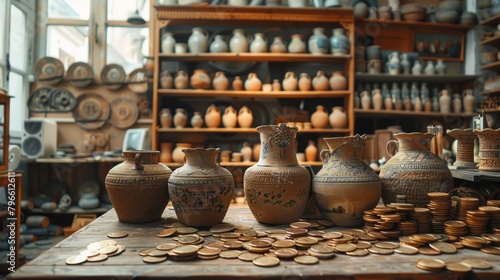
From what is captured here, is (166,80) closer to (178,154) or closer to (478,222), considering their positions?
(178,154)

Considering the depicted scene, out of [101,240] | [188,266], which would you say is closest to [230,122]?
[101,240]

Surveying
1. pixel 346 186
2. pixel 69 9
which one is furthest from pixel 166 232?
pixel 69 9

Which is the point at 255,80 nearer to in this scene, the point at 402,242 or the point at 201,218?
the point at 201,218

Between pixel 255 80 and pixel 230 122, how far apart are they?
0.57m

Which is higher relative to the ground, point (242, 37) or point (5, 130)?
point (242, 37)

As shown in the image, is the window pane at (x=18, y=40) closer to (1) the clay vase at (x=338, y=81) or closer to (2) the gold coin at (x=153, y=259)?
(1) the clay vase at (x=338, y=81)

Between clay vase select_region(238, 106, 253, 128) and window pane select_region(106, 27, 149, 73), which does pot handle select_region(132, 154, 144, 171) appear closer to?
clay vase select_region(238, 106, 253, 128)

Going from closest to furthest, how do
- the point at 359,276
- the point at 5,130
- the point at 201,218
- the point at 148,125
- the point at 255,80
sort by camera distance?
the point at 359,276 < the point at 201,218 < the point at 5,130 < the point at 255,80 < the point at 148,125

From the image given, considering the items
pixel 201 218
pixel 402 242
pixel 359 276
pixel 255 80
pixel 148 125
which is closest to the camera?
pixel 359 276

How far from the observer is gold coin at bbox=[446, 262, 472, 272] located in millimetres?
1151

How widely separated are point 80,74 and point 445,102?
444cm

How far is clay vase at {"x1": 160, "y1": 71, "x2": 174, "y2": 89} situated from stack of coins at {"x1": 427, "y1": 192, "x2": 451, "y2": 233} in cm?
322

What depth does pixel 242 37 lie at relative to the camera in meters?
4.18

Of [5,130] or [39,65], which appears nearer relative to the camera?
[5,130]
